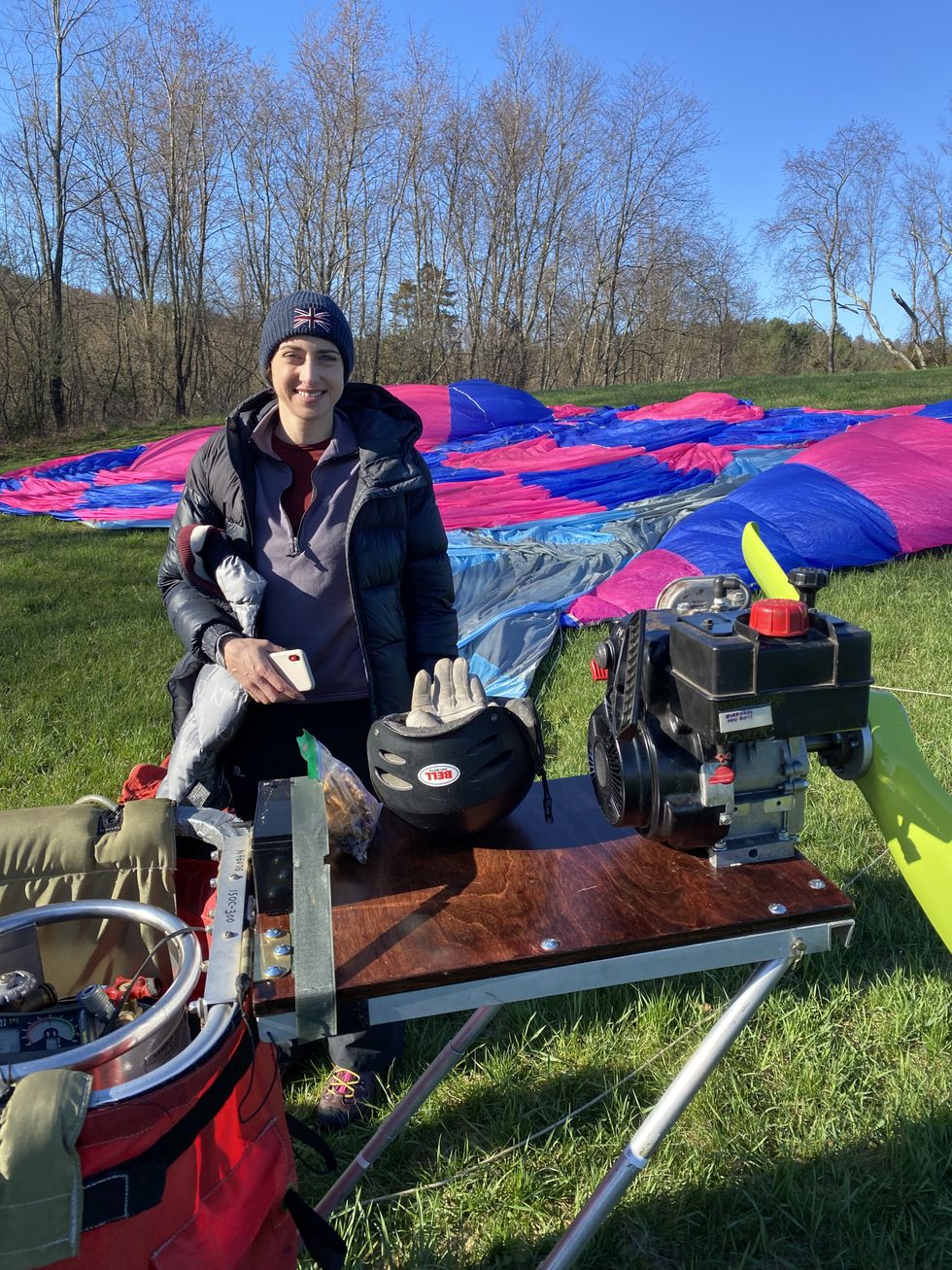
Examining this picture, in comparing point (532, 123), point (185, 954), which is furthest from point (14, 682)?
point (532, 123)

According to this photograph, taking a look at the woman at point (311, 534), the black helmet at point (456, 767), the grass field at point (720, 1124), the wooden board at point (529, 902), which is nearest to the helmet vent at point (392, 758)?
the black helmet at point (456, 767)

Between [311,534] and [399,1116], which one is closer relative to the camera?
[399,1116]

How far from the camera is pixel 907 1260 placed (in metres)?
1.70

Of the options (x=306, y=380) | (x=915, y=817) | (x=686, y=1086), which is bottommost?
(x=686, y=1086)

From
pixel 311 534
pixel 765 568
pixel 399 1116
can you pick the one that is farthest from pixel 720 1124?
pixel 311 534

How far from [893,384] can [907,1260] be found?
1476 cm

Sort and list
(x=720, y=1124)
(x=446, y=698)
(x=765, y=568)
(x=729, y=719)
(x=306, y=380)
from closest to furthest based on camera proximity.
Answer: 1. (x=729, y=719)
2. (x=446, y=698)
3. (x=765, y=568)
4. (x=720, y=1124)
5. (x=306, y=380)

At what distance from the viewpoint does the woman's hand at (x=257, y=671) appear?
2.06 meters

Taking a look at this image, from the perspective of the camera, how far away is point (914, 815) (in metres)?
1.33

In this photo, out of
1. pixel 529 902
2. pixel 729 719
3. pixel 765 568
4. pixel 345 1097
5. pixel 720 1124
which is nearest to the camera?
pixel 729 719

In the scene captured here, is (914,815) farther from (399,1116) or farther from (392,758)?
(399,1116)

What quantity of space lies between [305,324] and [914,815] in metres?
1.76

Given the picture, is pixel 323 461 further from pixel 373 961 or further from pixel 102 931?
pixel 373 961

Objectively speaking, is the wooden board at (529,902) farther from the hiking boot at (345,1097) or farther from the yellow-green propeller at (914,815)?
the hiking boot at (345,1097)
